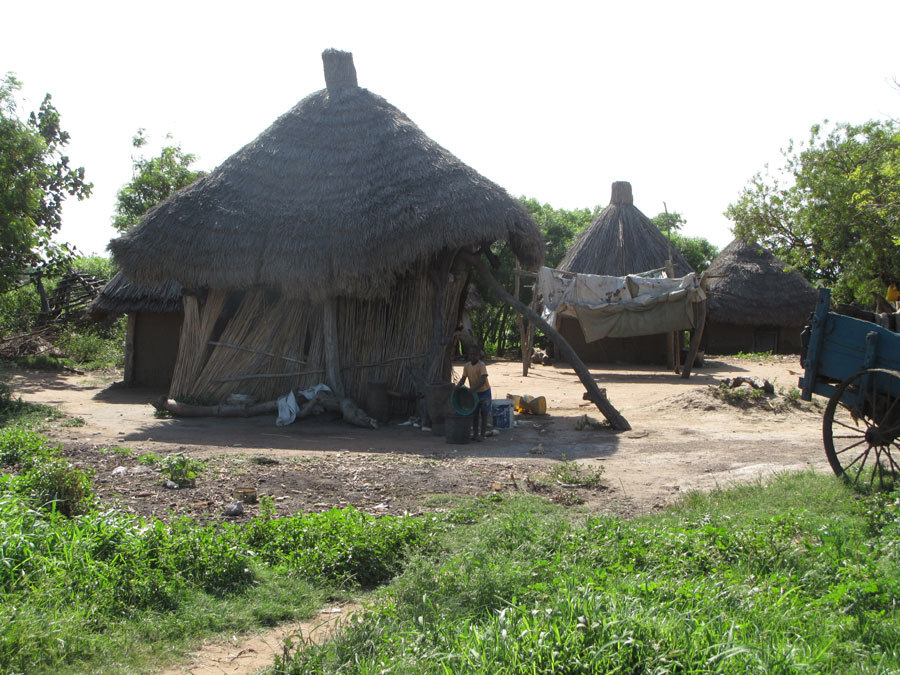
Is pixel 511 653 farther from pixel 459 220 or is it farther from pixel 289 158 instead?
pixel 289 158

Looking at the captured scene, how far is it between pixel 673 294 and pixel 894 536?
12106 mm

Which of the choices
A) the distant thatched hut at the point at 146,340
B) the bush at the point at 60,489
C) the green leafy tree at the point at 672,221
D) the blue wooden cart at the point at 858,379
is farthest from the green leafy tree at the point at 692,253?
the bush at the point at 60,489

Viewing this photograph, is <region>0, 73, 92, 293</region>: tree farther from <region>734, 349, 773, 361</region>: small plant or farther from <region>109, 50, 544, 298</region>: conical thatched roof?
<region>734, 349, 773, 361</region>: small plant

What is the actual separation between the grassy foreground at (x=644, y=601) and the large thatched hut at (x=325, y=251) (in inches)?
227

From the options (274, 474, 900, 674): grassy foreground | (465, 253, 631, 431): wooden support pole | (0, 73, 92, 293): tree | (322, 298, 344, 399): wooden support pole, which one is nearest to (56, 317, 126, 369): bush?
(0, 73, 92, 293): tree

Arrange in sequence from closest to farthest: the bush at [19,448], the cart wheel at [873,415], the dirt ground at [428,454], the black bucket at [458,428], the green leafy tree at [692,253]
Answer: the cart wheel at [873,415], the dirt ground at [428,454], the bush at [19,448], the black bucket at [458,428], the green leafy tree at [692,253]

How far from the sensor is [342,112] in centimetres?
1108

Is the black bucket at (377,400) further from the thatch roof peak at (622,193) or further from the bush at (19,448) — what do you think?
Answer: the thatch roof peak at (622,193)

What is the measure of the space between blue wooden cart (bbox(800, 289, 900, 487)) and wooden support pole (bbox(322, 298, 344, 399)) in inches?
243

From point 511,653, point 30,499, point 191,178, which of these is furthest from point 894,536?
point 191,178

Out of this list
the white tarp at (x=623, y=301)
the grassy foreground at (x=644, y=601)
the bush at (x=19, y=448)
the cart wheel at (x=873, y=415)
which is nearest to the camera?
the grassy foreground at (x=644, y=601)

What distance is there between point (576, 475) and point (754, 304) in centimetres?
1866

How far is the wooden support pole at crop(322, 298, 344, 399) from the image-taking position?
405 inches

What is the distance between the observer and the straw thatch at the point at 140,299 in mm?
Answer: 14039
